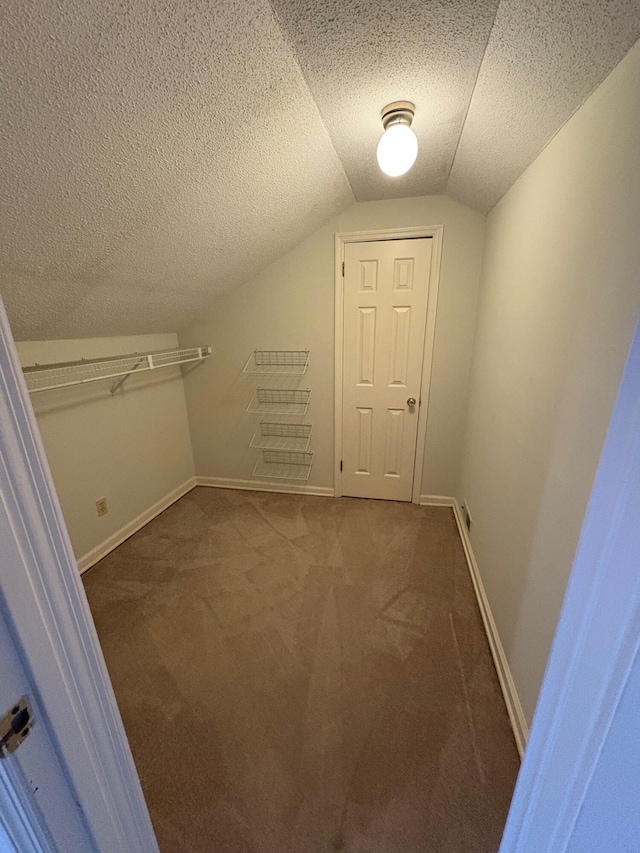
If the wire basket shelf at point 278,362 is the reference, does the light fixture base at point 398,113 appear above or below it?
above

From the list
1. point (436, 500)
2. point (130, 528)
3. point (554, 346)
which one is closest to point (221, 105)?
point (554, 346)

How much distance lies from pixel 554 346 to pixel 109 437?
252cm

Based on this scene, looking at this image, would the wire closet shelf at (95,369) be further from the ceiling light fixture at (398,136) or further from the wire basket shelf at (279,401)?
the ceiling light fixture at (398,136)

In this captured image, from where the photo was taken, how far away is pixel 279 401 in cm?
279

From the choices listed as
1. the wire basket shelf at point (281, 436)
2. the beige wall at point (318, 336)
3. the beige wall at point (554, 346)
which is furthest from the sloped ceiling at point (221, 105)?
the wire basket shelf at point (281, 436)

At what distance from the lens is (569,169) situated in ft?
3.46

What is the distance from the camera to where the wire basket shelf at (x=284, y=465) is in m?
2.90

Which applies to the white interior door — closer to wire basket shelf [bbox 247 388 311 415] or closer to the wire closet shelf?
wire basket shelf [bbox 247 388 311 415]

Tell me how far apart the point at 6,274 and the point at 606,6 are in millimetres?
1810

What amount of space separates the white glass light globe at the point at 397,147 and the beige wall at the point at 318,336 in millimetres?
1074

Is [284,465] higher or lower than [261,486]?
higher

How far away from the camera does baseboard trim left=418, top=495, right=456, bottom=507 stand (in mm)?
2721

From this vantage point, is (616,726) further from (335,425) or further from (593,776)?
(335,425)

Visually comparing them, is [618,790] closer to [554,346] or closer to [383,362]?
[554,346]
